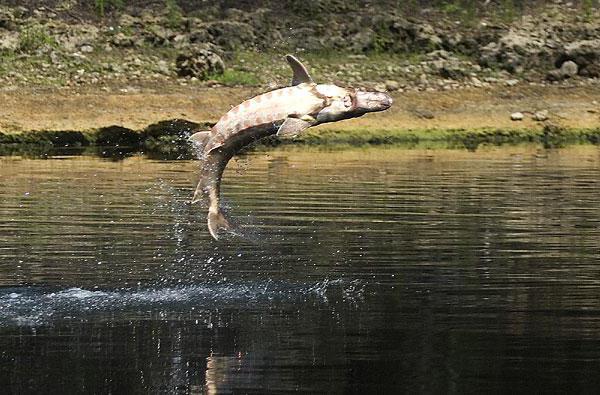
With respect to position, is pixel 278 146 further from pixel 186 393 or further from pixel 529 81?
pixel 186 393

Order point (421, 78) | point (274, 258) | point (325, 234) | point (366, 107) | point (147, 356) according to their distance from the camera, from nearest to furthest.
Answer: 1. point (147, 356)
2. point (366, 107)
3. point (274, 258)
4. point (325, 234)
5. point (421, 78)

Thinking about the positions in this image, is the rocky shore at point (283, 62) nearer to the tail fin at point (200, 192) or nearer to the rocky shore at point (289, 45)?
the rocky shore at point (289, 45)

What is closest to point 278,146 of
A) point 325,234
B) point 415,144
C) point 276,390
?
point 415,144

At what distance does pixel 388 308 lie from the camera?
11898 millimetres

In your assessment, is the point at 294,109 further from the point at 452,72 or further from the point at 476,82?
the point at 452,72

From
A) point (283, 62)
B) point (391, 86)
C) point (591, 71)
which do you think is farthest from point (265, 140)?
point (591, 71)

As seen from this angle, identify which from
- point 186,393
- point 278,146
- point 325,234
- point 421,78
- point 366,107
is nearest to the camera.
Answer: point 186,393

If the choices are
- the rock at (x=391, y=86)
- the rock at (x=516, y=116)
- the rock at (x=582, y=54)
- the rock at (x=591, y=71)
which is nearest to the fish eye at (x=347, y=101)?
the rock at (x=516, y=116)

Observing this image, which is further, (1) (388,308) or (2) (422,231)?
(2) (422,231)

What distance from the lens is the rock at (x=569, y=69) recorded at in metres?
40.3

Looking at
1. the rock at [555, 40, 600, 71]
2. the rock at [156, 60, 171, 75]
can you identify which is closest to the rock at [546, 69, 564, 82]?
the rock at [555, 40, 600, 71]

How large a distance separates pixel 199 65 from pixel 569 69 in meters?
10.9

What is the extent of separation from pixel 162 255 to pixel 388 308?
13.9 feet

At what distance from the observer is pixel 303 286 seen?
13.3 metres
